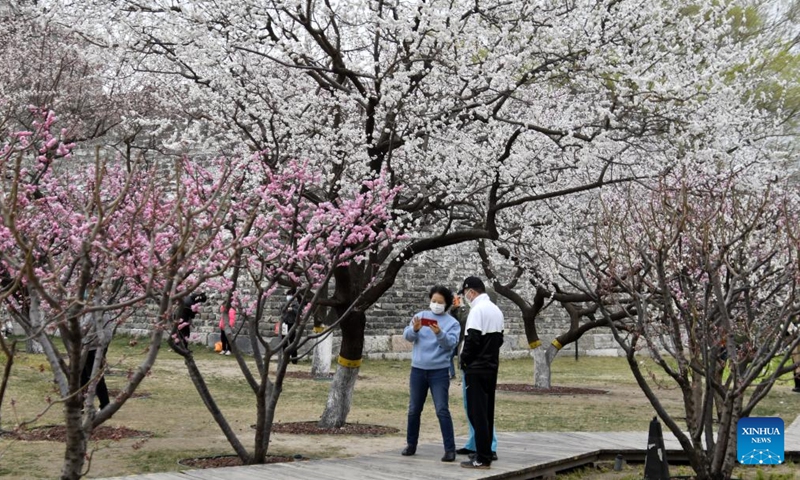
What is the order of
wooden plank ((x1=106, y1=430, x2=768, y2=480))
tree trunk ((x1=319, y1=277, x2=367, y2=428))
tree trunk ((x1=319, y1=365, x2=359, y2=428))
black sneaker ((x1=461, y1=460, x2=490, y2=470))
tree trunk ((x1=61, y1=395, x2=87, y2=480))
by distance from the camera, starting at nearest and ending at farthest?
tree trunk ((x1=61, y1=395, x2=87, y2=480)) → wooden plank ((x1=106, y1=430, x2=768, y2=480)) → black sneaker ((x1=461, y1=460, x2=490, y2=470)) → tree trunk ((x1=319, y1=277, x2=367, y2=428)) → tree trunk ((x1=319, y1=365, x2=359, y2=428))

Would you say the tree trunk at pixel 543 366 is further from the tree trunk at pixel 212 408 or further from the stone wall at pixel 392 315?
the tree trunk at pixel 212 408

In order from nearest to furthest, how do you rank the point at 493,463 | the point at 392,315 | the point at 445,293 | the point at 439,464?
the point at 439,464 → the point at 493,463 → the point at 445,293 → the point at 392,315

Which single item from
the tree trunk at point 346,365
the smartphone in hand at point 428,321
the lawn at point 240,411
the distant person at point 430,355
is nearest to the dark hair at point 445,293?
the distant person at point 430,355

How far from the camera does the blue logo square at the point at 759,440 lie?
8.12 m

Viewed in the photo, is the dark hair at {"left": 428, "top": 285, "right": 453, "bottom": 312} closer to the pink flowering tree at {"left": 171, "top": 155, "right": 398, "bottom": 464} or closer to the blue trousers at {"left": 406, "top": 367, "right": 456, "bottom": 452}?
the blue trousers at {"left": 406, "top": 367, "right": 456, "bottom": 452}

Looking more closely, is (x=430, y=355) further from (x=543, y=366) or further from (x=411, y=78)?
(x=543, y=366)

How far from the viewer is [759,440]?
27.0 ft

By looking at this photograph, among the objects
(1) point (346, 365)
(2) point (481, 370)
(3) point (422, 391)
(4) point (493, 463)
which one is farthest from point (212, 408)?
(1) point (346, 365)

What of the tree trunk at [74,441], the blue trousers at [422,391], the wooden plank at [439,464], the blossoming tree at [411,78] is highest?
the blossoming tree at [411,78]

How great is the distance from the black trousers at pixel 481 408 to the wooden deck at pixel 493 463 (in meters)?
0.18

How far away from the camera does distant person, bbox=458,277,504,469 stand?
8.59 m

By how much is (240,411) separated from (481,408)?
20.4 feet

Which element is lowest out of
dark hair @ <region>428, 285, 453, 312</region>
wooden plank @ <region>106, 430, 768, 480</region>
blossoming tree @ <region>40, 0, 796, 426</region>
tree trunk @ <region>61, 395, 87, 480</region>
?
wooden plank @ <region>106, 430, 768, 480</region>

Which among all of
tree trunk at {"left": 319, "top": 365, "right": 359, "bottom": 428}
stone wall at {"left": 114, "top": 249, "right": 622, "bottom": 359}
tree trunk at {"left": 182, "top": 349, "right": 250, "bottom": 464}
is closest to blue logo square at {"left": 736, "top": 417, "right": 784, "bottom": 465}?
tree trunk at {"left": 182, "top": 349, "right": 250, "bottom": 464}
